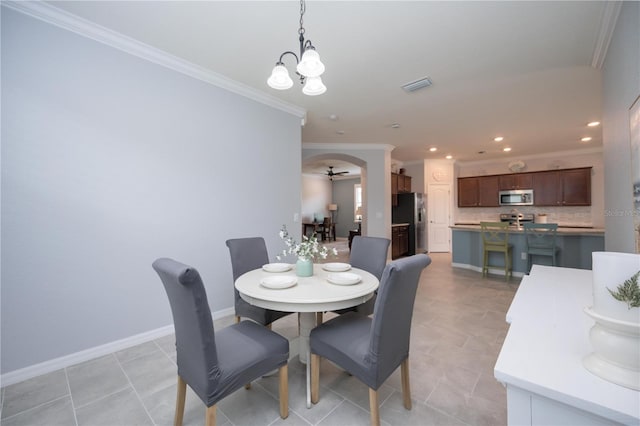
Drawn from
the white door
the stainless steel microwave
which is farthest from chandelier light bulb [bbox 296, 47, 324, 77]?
the stainless steel microwave

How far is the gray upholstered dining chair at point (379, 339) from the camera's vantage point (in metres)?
1.30

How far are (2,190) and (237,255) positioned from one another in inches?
64.7

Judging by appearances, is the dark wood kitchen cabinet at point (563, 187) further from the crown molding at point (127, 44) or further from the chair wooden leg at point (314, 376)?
the chair wooden leg at point (314, 376)

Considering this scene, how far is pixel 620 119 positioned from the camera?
1.86 m

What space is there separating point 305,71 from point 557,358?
1778mm

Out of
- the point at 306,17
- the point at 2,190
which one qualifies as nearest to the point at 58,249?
the point at 2,190

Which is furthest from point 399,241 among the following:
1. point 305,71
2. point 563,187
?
point 305,71

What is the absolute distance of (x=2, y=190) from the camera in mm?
1797

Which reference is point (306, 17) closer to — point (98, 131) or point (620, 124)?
point (98, 131)

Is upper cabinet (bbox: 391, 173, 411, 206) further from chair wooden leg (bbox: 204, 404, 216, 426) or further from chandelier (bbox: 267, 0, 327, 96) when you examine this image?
chair wooden leg (bbox: 204, 404, 216, 426)

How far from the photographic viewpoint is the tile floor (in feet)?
5.02

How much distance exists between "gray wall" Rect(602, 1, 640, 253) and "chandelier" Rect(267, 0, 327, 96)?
1.85 m

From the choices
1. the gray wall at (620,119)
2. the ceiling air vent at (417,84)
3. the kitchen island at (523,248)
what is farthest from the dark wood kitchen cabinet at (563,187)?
the ceiling air vent at (417,84)

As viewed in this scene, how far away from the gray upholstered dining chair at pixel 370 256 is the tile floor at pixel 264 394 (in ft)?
1.73
